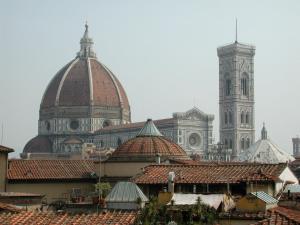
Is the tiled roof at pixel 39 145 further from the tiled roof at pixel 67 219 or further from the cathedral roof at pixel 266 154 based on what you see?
the tiled roof at pixel 67 219

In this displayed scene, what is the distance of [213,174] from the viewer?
104 ft

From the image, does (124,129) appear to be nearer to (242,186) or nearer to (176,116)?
(176,116)

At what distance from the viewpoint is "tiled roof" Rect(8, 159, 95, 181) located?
4581 cm

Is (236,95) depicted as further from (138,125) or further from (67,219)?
(67,219)

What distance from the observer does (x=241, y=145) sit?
146m

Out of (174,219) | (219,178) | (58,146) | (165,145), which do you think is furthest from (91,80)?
(174,219)

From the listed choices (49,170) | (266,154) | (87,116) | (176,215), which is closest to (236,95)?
(87,116)

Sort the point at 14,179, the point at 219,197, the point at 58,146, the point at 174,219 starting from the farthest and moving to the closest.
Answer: the point at 58,146
the point at 14,179
the point at 219,197
the point at 174,219

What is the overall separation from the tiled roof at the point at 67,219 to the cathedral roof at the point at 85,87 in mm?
123352

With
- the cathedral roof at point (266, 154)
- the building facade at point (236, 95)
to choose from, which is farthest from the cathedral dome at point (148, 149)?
the building facade at point (236, 95)

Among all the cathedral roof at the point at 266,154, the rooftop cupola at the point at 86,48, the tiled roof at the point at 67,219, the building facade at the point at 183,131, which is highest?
the rooftop cupola at the point at 86,48

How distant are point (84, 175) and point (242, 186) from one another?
20059 mm

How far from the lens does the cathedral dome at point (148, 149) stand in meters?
48.2

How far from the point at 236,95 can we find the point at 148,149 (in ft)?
331
